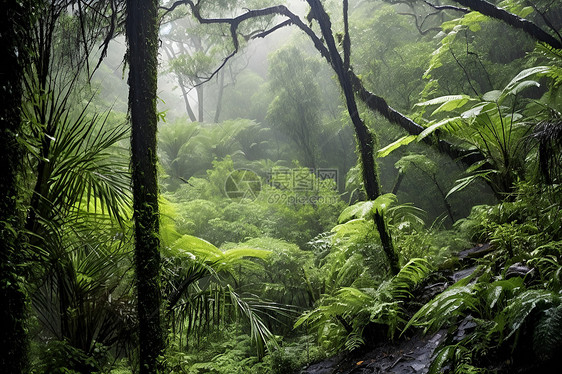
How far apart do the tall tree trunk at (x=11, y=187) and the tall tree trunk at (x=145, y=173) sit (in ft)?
2.54

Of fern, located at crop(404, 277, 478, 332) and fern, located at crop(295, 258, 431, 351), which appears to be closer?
fern, located at crop(404, 277, 478, 332)

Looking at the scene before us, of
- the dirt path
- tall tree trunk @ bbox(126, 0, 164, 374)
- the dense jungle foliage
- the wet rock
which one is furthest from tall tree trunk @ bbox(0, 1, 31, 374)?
the wet rock

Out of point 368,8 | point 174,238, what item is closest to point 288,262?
point 174,238

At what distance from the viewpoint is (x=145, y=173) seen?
2.68 meters

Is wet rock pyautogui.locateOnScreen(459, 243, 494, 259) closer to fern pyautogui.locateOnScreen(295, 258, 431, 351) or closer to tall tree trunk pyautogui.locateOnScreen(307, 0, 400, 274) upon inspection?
fern pyautogui.locateOnScreen(295, 258, 431, 351)

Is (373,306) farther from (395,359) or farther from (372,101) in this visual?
(372,101)

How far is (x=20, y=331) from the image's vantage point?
6.39 ft

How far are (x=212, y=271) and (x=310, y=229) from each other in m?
4.51

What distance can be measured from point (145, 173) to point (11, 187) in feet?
2.86

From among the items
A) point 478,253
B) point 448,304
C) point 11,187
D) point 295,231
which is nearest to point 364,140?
point 478,253

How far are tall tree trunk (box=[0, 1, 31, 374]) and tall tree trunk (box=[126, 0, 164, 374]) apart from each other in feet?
2.54

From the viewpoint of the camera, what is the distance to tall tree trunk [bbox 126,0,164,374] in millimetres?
2619

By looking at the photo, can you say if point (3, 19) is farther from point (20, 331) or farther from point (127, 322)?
point (127, 322)

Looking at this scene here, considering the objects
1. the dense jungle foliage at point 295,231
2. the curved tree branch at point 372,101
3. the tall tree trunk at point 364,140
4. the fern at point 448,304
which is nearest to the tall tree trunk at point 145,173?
the dense jungle foliage at point 295,231
